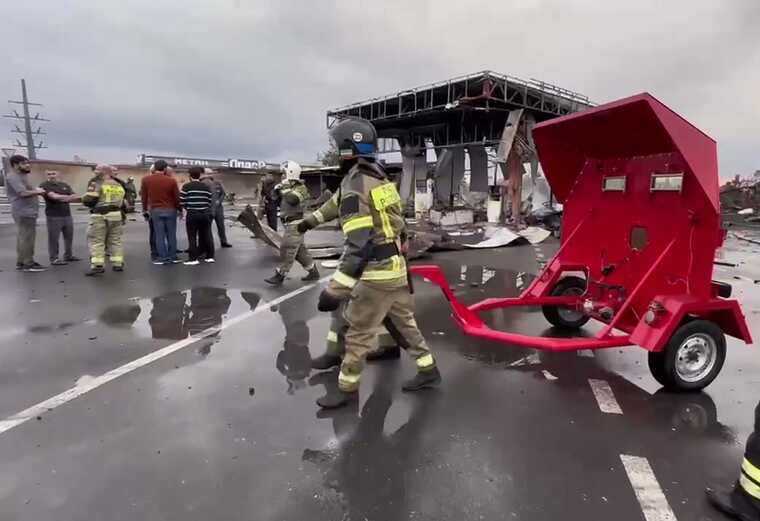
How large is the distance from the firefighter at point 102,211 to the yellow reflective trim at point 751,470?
878cm

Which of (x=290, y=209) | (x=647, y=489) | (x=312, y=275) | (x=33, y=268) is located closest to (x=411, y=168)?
(x=312, y=275)

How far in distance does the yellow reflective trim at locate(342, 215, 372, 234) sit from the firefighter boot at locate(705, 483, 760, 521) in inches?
95.2

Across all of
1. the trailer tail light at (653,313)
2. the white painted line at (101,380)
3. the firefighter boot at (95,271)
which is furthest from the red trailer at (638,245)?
the firefighter boot at (95,271)

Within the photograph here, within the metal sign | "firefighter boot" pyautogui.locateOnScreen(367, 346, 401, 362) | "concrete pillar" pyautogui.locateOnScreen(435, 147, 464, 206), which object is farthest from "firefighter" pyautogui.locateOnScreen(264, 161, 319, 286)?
the metal sign

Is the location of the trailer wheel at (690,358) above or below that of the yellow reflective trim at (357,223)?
below

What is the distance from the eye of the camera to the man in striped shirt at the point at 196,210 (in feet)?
29.6

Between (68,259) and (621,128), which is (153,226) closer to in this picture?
(68,259)

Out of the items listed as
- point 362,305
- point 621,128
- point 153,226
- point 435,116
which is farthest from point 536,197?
point 362,305

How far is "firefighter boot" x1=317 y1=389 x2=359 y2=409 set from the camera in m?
3.35

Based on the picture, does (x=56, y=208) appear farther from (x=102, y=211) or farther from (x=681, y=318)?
(x=681, y=318)

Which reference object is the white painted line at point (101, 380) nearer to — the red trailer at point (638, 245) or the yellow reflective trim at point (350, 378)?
the yellow reflective trim at point (350, 378)

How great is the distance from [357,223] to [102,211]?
6.68m

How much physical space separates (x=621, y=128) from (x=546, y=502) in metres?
3.15

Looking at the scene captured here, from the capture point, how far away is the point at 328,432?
119 inches
